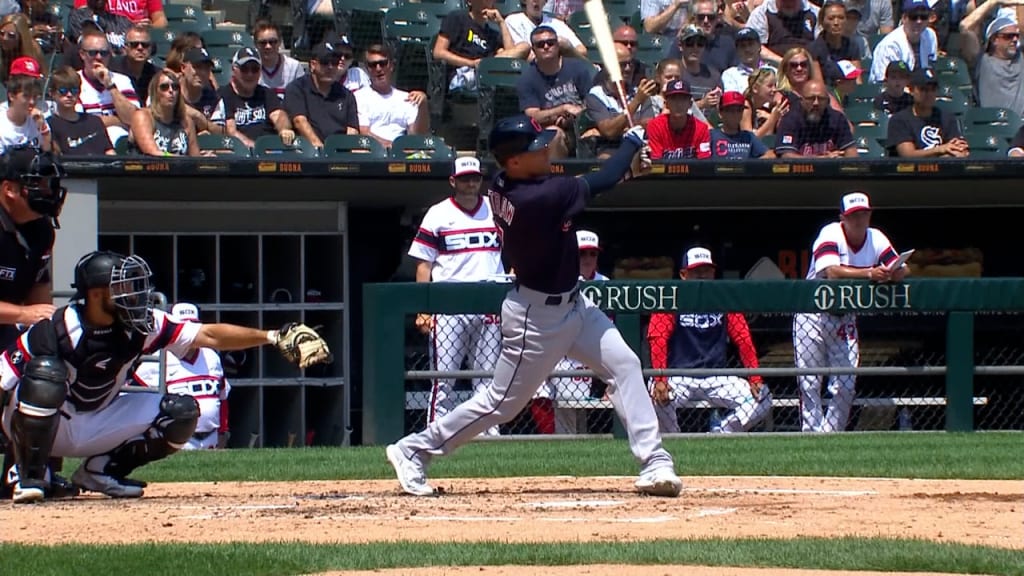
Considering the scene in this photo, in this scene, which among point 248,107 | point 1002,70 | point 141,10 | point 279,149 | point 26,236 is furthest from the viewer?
point 1002,70

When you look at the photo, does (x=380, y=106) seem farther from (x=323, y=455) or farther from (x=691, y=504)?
(x=691, y=504)

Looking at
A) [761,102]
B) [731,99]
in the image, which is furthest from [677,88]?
[761,102]

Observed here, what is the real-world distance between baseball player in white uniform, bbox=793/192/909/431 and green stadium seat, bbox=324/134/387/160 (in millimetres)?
3112

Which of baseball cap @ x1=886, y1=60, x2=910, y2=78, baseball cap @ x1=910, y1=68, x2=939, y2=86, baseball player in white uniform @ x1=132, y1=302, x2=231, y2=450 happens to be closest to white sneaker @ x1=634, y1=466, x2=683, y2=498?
baseball player in white uniform @ x1=132, y1=302, x2=231, y2=450

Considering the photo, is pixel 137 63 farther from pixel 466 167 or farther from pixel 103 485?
pixel 103 485

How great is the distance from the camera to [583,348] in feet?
20.4

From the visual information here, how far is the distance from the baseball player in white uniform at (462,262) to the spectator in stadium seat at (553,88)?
1.52 metres

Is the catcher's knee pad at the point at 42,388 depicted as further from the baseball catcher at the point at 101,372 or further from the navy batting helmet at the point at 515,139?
the navy batting helmet at the point at 515,139

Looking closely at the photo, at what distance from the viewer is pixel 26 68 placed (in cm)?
1052

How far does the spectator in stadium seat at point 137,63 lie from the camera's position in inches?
454

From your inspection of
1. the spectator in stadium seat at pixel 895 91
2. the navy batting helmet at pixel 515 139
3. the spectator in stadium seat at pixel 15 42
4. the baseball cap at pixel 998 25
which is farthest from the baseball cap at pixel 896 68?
the navy batting helmet at pixel 515 139

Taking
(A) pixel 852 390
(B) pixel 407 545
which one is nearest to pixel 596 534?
(B) pixel 407 545

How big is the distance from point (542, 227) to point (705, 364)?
4354mm

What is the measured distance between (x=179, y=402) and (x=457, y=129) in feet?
21.1
